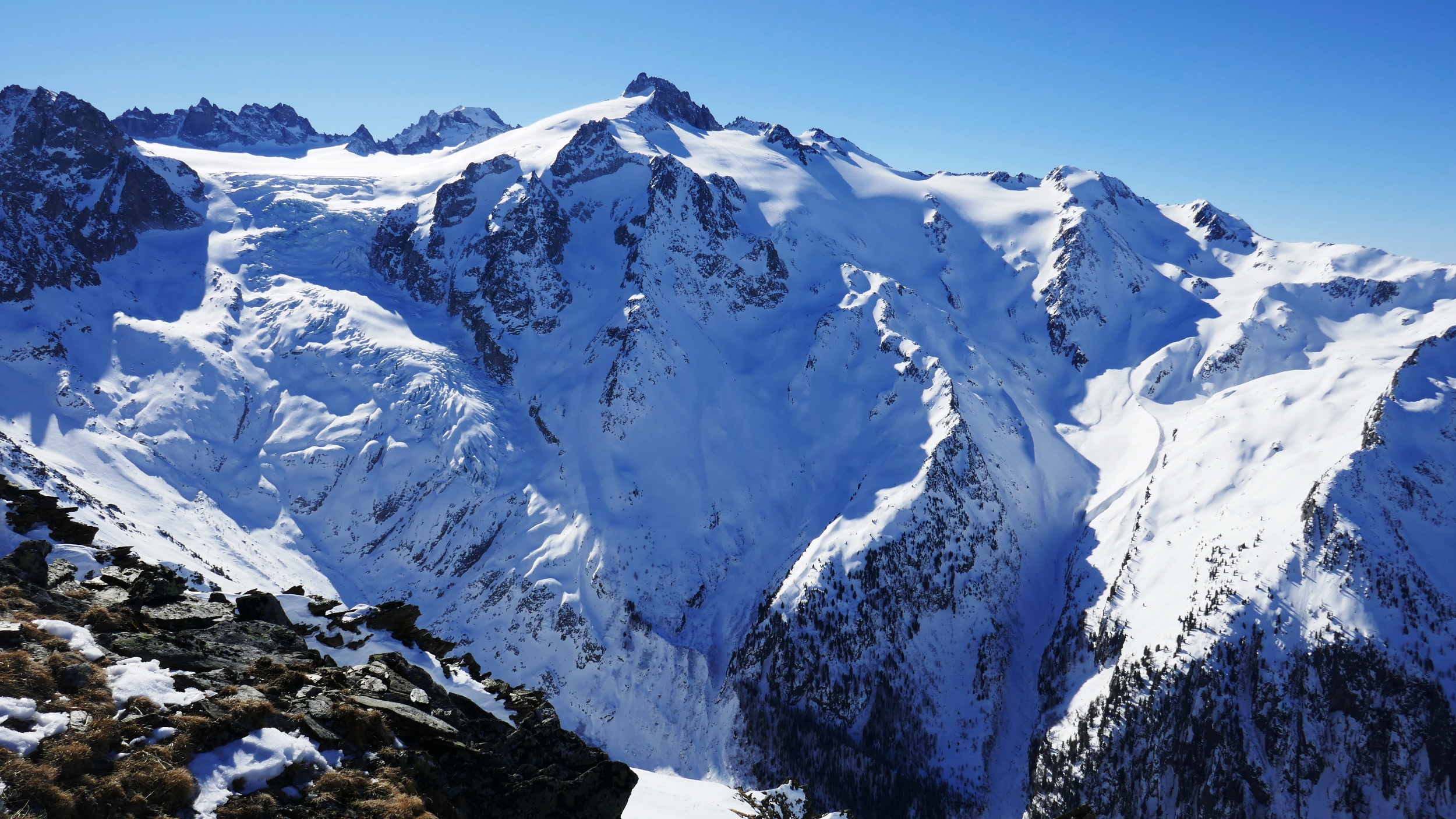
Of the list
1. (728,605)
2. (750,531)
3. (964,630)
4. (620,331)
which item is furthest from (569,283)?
(964,630)

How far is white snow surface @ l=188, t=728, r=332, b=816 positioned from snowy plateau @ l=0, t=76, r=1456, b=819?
2724 cm

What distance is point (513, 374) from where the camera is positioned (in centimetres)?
14412

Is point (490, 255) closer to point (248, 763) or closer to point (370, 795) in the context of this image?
point (248, 763)

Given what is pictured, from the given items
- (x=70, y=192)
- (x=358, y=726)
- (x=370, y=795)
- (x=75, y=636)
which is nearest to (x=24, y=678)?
(x=75, y=636)

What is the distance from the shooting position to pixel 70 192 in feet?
498

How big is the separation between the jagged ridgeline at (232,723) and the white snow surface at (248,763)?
0.04 metres

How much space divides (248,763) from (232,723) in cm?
122

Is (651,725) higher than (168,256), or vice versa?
(168,256)

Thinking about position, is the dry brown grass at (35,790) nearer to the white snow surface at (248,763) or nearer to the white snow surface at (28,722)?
the white snow surface at (28,722)

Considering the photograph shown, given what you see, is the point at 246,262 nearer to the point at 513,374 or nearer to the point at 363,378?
the point at 363,378

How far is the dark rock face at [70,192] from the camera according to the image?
136375 mm

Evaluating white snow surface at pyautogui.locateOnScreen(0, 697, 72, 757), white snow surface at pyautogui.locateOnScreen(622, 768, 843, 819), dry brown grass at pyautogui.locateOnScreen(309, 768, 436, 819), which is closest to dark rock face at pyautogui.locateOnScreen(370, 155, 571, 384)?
white snow surface at pyautogui.locateOnScreen(622, 768, 843, 819)

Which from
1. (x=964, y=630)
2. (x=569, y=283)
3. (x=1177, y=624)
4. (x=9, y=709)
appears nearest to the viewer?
(x=9, y=709)

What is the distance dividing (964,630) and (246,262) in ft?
548
